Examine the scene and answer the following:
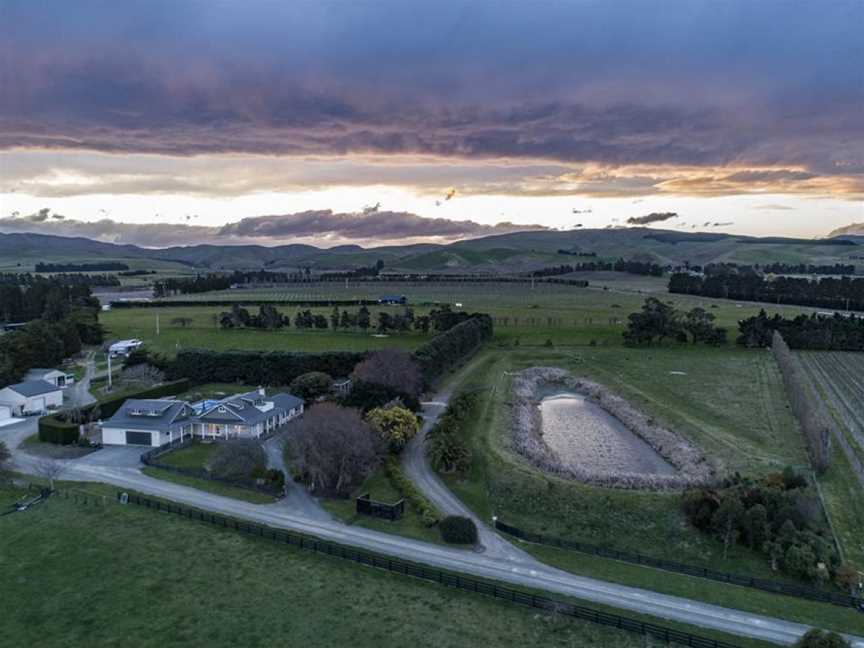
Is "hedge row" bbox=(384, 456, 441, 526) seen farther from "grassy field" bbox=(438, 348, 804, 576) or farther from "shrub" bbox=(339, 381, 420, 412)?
"shrub" bbox=(339, 381, 420, 412)

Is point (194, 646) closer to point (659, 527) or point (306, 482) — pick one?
point (306, 482)

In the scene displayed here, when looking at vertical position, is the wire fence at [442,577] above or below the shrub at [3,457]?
below

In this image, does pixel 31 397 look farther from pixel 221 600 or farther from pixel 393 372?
pixel 221 600

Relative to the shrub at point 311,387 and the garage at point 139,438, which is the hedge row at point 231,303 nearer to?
the shrub at point 311,387

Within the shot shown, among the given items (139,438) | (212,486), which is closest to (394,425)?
(212,486)

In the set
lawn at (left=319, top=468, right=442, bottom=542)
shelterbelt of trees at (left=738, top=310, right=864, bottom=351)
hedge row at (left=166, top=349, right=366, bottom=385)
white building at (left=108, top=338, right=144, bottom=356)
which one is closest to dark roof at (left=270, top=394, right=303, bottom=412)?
hedge row at (left=166, top=349, right=366, bottom=385)

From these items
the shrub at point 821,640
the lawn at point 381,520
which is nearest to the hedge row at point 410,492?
the lawn at point 381,520
